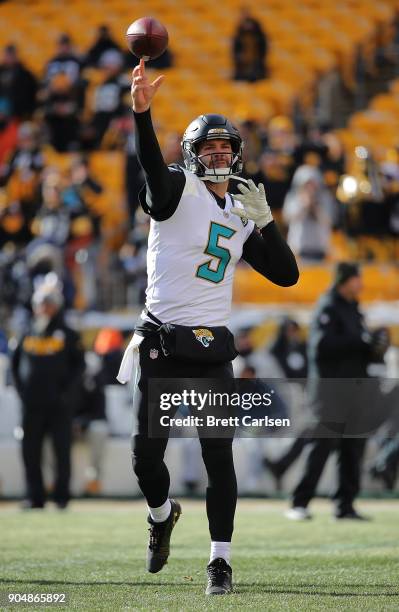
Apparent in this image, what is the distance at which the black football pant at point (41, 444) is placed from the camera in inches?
443

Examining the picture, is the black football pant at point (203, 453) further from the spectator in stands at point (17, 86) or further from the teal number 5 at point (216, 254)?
the spectator in stands at point (17, 86)

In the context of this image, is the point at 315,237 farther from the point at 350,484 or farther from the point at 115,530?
the point at 115,530

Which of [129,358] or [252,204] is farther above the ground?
[252,204]

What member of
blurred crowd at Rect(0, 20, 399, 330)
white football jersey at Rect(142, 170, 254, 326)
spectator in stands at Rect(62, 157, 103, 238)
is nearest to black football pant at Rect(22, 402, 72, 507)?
blurred crowd at Rect(0, 20, 399, 330)

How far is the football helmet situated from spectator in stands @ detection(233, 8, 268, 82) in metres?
12.7

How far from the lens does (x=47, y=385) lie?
37.4 feet

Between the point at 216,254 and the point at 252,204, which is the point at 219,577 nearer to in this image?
the point at 216,254

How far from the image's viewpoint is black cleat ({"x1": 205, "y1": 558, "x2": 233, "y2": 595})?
18.6 ft

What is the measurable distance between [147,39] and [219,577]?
91.5 inches

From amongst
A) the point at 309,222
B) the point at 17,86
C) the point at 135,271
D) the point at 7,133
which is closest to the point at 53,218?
the point at 135,271

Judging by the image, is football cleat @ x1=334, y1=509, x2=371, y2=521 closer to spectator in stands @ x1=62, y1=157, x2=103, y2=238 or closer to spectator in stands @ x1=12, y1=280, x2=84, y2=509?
spectator in stands @ x1=12, y1=280, x2=84, y2=509

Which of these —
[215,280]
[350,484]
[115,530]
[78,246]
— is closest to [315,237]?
[78,246]

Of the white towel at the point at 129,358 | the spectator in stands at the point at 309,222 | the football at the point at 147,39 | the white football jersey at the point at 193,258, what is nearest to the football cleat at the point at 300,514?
the white towel at the point at 129,358

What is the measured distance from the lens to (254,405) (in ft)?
19.8
